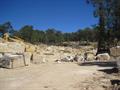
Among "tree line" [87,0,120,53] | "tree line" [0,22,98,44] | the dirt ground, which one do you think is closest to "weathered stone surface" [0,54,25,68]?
the dirt ground

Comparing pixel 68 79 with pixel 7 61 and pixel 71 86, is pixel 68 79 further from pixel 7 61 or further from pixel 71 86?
pixel 7 61

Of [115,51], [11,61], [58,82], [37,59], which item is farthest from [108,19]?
[58,82]

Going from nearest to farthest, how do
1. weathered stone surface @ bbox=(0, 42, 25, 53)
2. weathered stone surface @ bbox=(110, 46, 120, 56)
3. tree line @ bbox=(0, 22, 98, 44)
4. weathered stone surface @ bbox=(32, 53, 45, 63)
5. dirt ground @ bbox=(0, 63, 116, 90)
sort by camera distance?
dirt ground @ bbox=(0, 63, 116, 90), weathered stone surface @ bbox=(32, 53, 45, 63), weathered stone surface @ bbox=(0, 42, 25, 53), weathered stone surface @ bbox=(110, 46, 120, 56), tree line @ bbox=(0, 22, 98, 44)

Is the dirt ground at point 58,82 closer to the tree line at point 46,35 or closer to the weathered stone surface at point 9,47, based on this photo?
the weathered stone surface at point 9,47

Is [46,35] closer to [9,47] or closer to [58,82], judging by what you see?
[9,47]

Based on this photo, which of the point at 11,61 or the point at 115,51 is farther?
the point at 115,51

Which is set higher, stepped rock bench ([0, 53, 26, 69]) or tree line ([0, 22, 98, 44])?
tree line ([0, 22, 98, 44])

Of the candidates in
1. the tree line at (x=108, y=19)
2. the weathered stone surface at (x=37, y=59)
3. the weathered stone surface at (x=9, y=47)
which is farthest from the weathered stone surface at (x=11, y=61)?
the tree line at (x=108, y=19)

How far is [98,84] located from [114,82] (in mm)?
838

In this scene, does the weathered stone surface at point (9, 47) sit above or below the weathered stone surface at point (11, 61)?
above

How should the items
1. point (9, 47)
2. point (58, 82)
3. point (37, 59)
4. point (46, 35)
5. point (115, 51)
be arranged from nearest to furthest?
1. point (58, 82)
2. point (37, 59)
3. point (9, 47)
4. point (115, 51)
5. point (46, 35)

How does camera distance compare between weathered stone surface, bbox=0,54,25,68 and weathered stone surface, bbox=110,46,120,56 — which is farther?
weathered stone surface, bbox=110,46,120,56

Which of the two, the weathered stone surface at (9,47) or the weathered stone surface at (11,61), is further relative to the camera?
the weathered stone surface at (9,47)

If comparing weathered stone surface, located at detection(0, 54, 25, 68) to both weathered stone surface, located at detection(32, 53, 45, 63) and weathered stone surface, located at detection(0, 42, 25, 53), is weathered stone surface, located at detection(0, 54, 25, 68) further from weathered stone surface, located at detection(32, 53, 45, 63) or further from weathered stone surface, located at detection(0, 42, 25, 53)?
weathered stone surface, located at detection(0, 42, 25, 53)
